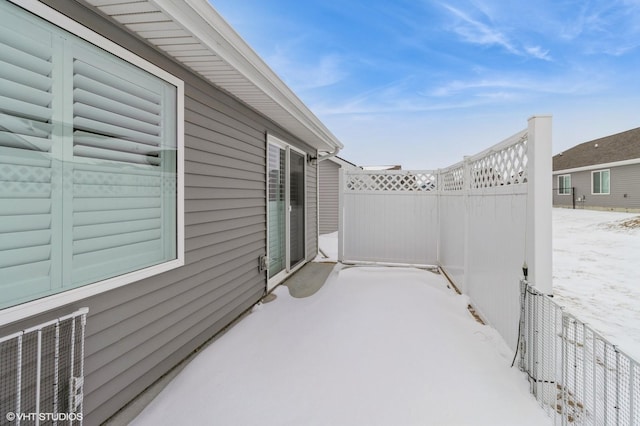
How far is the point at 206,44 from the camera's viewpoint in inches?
82.1

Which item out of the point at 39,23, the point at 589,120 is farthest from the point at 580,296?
the point at 589,120

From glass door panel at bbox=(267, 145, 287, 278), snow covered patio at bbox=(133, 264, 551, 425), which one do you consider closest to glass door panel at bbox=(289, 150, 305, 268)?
glass door panel at bbox=(267, 145, 287, 278)

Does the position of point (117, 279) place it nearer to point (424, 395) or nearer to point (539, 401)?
point (424, 395)

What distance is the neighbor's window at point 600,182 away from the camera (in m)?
16.8

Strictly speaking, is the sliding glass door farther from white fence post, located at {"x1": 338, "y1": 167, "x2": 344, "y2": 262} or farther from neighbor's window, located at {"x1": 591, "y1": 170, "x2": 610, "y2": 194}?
neighbor's window, located at {"x1": 591, "y1": 170, "x2": 610, "y2": 194}

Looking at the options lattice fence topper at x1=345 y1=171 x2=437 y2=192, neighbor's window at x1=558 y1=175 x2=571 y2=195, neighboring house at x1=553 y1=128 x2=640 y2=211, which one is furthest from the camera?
neighbor's window at x1=558 y1=175 x2=571 y2=195

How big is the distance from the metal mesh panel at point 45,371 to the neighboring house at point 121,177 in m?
0.02

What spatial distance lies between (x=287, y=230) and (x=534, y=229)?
3.63 m

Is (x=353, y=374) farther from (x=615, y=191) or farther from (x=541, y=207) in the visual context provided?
(x=615, y=191)

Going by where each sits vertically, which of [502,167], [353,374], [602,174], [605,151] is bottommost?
[353,374]

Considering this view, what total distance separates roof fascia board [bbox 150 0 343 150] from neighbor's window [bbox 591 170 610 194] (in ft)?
68.4

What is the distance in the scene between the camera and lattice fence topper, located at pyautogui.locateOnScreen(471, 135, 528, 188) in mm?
2387

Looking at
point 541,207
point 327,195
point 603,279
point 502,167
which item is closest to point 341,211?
point 502,167
